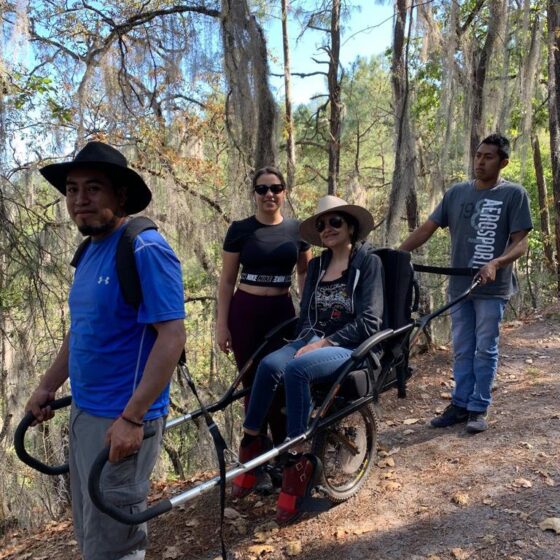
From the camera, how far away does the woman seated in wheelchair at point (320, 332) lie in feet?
8.57

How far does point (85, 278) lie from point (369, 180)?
42.0ft

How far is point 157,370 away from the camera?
1696mm

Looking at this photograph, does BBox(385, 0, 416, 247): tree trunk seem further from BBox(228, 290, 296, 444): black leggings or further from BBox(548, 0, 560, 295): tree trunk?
BBox(228, 290, 296, 444): black leggings

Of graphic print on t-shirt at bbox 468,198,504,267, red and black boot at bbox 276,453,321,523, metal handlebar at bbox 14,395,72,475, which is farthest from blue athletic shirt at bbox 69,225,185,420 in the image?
graphic print on t-shirt at bbox 468,198,504,267

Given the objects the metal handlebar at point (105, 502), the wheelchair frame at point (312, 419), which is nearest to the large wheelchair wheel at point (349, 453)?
the wheelchair frame at point (312, 419)

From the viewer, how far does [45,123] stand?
774 cm

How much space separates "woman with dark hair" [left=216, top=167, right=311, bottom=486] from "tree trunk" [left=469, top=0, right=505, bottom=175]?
13.5 feet

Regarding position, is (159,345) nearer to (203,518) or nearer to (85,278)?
(85,278)

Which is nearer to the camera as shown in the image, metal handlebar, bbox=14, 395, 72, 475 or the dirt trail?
metal handlebar, bbox=14, 395, 72, 475

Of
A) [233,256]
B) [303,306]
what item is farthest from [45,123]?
[303,306]

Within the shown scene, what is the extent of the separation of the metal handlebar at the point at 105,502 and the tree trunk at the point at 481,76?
19.3 ft

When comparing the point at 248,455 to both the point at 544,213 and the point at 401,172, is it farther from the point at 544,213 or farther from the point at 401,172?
the point at 544,213

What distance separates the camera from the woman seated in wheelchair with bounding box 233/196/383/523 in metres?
2.61

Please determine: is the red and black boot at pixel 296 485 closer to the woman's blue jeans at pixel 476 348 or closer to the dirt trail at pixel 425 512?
the dirt trail at pixel 425 512
